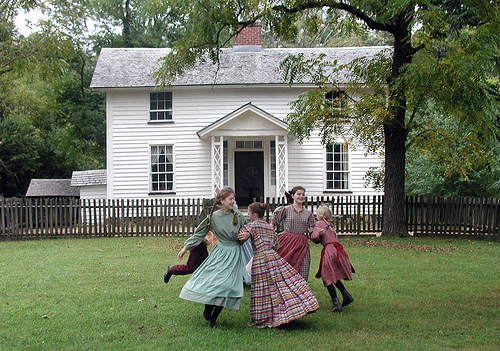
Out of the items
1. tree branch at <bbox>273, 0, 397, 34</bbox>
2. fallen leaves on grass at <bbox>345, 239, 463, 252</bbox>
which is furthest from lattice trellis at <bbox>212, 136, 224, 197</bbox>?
tree branch at <bbox>273, 0, 397, 34</bbox>

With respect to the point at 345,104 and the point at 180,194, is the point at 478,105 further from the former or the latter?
the point at 180,194

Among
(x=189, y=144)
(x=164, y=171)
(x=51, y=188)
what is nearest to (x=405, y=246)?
(x=189, y=144)

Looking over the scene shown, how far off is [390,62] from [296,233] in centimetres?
1042

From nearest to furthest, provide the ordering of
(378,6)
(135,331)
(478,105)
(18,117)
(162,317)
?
1. (135,331)
2. (162,317)
3. (478,105)
4. (378,6)
5. (18,117)

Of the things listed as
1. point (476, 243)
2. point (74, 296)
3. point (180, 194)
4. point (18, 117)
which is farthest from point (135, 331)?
point (18, 117)

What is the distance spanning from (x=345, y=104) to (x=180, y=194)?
31.3ft

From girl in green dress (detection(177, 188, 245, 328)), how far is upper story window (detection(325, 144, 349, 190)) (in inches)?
653

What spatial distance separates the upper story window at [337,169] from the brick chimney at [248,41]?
594 centimetres

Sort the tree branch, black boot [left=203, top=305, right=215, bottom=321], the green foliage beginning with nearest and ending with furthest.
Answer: black boot [left=203, top=305, right=215, bottom=321]
the tree branch
the green foliage

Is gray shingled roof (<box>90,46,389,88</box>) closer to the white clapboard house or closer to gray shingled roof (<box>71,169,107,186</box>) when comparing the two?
the white clapboard house

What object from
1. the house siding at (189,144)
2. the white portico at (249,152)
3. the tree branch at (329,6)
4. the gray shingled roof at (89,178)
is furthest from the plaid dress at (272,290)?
the gray shingled roof at (89,178)

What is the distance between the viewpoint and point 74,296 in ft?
27.6

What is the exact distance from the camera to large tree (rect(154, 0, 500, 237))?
1121cm

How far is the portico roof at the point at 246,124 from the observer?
2119cm
